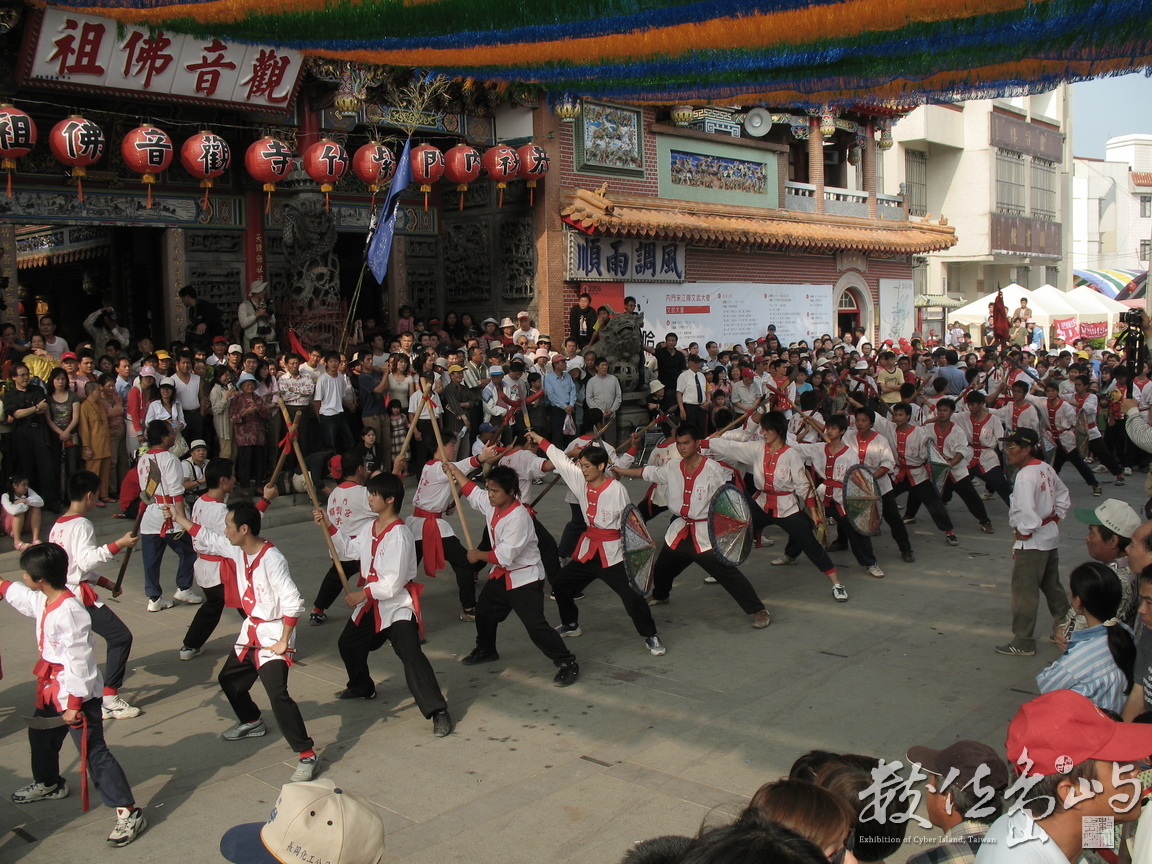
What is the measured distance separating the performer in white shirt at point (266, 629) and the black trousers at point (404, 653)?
593 mm

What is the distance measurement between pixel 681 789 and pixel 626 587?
202 centimetres

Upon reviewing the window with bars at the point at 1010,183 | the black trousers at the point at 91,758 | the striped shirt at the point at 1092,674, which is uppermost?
the window with bars at the point at 1010,183

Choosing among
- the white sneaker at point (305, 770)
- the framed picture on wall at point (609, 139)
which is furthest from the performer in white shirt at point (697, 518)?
the framed picture on wall at point (609, 139)

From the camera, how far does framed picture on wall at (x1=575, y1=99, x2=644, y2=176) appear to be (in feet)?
53.4

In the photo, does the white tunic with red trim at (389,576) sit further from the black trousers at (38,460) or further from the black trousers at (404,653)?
the black trousers at (38,460)

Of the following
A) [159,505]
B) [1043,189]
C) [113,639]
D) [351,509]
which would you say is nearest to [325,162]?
[159,505]

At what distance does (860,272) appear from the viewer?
2311 centimetres

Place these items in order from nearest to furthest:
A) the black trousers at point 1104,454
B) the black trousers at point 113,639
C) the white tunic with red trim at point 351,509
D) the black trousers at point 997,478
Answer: the black trousers at point 113,639 → the white tunic with red trim at point 351,509 → the black trousers at point 997,478 → the black trousers at point 1104,454

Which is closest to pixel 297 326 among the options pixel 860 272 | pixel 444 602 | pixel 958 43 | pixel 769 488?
pixel 444 602

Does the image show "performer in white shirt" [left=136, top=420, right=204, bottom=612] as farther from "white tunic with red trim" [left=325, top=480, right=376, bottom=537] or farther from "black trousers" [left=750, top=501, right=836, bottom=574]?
"black trousers" [left=750, top=501, right=836, bottom=574]

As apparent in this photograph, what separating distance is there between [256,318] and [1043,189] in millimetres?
30256

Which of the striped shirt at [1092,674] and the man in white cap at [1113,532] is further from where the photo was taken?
the man in white cap at [1113,532]

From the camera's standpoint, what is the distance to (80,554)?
17.7ft

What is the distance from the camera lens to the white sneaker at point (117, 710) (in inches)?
225
